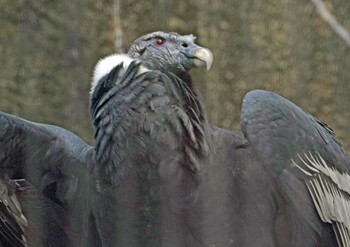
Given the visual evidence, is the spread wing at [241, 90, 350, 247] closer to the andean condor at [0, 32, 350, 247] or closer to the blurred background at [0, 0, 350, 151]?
the andean condor at [0, 32, 350, 247]

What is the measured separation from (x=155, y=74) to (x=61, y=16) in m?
1.68

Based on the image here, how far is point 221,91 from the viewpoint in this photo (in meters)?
4.92

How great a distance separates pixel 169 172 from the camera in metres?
2.98

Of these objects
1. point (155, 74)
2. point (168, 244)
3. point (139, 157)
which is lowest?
point (168, 244)

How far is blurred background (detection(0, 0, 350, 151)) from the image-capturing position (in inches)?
186

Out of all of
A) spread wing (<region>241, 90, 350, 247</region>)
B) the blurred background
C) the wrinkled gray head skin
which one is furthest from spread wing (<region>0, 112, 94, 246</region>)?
the blurred background

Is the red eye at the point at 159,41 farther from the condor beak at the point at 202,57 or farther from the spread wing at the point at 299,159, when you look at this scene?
the spread wing at the point at 299,159

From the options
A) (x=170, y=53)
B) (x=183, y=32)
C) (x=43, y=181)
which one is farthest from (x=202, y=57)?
(x=183, y=32)

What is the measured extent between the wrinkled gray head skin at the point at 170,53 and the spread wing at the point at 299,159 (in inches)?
7.0

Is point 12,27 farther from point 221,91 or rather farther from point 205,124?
point 205,124

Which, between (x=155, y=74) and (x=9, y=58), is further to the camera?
(x=9, y=58)

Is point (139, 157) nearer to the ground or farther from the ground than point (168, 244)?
farther from the ground

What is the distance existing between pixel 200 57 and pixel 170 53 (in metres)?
0.13

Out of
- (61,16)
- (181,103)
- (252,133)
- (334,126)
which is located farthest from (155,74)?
(334,126)
